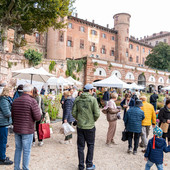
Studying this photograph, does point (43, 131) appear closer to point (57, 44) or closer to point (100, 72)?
point (100, 72)

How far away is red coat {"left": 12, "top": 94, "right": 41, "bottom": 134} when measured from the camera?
2.89 meters

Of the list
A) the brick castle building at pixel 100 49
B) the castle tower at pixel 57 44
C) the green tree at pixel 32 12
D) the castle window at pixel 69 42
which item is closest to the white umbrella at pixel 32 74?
the green tree at pixel 32 12

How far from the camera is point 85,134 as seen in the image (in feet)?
11.3

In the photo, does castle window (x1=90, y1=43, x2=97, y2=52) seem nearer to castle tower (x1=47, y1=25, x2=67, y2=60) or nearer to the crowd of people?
castle tower (x1=47, y1=25, x2=67, y2=60)

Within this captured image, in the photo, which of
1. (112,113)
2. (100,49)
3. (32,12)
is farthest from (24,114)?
(100,49)

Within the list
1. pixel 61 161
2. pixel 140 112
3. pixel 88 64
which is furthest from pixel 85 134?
pixel 88 64

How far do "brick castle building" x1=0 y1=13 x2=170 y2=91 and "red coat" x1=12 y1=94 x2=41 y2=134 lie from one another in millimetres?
20412

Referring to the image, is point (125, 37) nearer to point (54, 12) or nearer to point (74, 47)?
point (74, 47)

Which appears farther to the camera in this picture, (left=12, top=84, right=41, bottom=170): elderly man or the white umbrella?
the white umbrella

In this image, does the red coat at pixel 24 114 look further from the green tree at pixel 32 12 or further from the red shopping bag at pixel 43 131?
the green tree at pixel 32 12

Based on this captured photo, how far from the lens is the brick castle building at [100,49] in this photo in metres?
26.2

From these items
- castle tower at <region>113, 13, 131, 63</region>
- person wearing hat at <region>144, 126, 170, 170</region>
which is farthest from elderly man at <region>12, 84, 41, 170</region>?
castle tower at <region>113, 13, 131, 63</region>

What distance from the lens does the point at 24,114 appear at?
2900 mm

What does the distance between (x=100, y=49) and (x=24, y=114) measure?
36.3 meters
